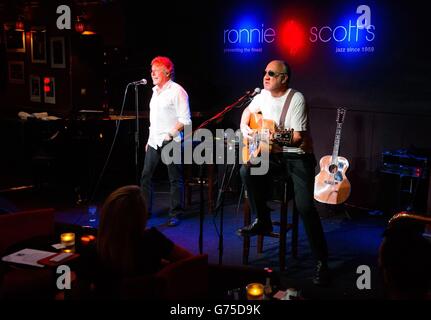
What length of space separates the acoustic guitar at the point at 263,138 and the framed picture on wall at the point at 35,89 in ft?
23.2

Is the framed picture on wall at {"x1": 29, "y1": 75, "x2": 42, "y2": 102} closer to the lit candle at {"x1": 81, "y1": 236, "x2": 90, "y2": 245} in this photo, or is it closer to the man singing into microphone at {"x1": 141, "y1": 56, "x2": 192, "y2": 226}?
the man singing into microphone at {"x1": 141, "y1": 56, "x2": 192, "y2": 226}

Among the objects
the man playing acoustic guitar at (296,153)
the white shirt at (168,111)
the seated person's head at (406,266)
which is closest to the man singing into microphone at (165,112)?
the white shirt at (168,111)

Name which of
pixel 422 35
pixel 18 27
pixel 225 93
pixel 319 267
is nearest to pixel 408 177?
pixel 422 35

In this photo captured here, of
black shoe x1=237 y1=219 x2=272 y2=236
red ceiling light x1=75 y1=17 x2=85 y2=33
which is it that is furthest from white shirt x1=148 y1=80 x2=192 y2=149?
red ceiling light x1=75 y1=17 x2=85 y2=33

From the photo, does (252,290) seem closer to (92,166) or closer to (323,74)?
(323,74)

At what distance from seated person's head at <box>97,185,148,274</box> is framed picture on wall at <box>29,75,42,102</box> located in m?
8.79

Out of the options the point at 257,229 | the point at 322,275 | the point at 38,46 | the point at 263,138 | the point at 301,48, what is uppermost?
the point at 38,46

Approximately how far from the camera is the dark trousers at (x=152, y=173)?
644 centimetres

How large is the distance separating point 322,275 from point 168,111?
2.74 m

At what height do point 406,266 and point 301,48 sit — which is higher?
point 301,48

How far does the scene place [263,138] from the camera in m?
4.98

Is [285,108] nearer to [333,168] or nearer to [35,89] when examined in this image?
[333,168]

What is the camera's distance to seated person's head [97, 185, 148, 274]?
115 inches

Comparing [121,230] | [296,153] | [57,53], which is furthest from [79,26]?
[121,230]
